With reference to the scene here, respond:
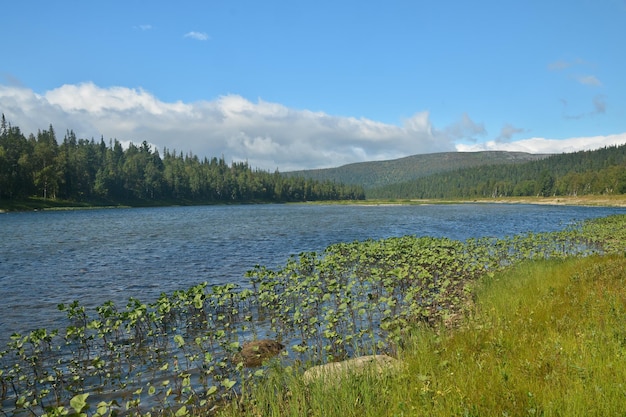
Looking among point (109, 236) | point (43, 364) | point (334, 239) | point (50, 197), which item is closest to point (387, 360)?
point (43, 364)

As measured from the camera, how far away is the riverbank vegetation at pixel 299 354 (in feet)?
24.0

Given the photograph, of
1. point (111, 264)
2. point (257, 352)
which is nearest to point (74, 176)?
point (111, 264)

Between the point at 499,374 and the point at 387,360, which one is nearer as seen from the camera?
the point at 499,374

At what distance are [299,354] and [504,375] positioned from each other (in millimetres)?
7386

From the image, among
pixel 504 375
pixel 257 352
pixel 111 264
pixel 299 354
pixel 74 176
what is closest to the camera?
pixel 504 375

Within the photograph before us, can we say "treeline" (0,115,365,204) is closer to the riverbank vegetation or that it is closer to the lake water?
the lake water

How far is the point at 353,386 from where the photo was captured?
8047mm

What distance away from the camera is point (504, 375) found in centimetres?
677

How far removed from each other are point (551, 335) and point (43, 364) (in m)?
14.8

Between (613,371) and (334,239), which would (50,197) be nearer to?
(334,239)

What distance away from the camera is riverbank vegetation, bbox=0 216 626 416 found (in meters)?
7.30

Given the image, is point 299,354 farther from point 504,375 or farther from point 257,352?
point 504,375

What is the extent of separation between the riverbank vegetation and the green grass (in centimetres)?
5

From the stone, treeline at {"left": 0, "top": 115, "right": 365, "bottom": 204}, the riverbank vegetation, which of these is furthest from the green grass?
treeline at {"left": 0, "top": 115, "right": 365, "bottom": 204}
